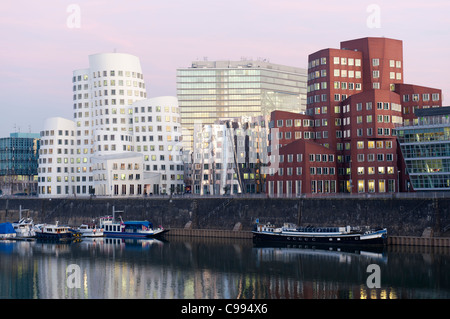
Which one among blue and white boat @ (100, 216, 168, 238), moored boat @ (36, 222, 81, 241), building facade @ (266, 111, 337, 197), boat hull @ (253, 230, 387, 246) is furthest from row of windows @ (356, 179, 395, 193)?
moored boat @ (36, 222, 81, 241)

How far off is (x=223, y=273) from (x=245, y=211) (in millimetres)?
49933

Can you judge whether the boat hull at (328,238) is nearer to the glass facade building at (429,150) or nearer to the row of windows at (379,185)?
the glass facade building at (429,150)

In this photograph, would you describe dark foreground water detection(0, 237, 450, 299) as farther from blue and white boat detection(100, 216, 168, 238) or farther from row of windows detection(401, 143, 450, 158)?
row of windows detection(401, 143, 450, 158)

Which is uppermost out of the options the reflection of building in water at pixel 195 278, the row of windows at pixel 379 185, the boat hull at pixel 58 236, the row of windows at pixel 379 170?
the row of windows at pixel 379 170

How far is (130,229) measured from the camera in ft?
505

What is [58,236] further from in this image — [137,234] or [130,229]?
[137,234]

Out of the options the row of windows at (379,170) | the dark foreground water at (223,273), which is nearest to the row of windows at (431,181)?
the row of windows at (379,170)

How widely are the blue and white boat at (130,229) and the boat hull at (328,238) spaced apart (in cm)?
2902

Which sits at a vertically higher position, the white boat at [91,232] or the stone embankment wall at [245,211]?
the stone embankment wall at [245,211]

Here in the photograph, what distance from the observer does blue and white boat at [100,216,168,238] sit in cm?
15040

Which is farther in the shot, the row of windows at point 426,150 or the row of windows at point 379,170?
the row of windows at point 379,170

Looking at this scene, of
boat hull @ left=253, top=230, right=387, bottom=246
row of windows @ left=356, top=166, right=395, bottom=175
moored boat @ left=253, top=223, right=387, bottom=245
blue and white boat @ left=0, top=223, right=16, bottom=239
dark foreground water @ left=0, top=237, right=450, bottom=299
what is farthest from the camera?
blue and white boat @ left=0, top=223, right=16, bottom=239

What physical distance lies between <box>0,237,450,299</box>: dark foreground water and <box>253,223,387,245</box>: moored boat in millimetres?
4788

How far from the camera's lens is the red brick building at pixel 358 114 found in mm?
155500
